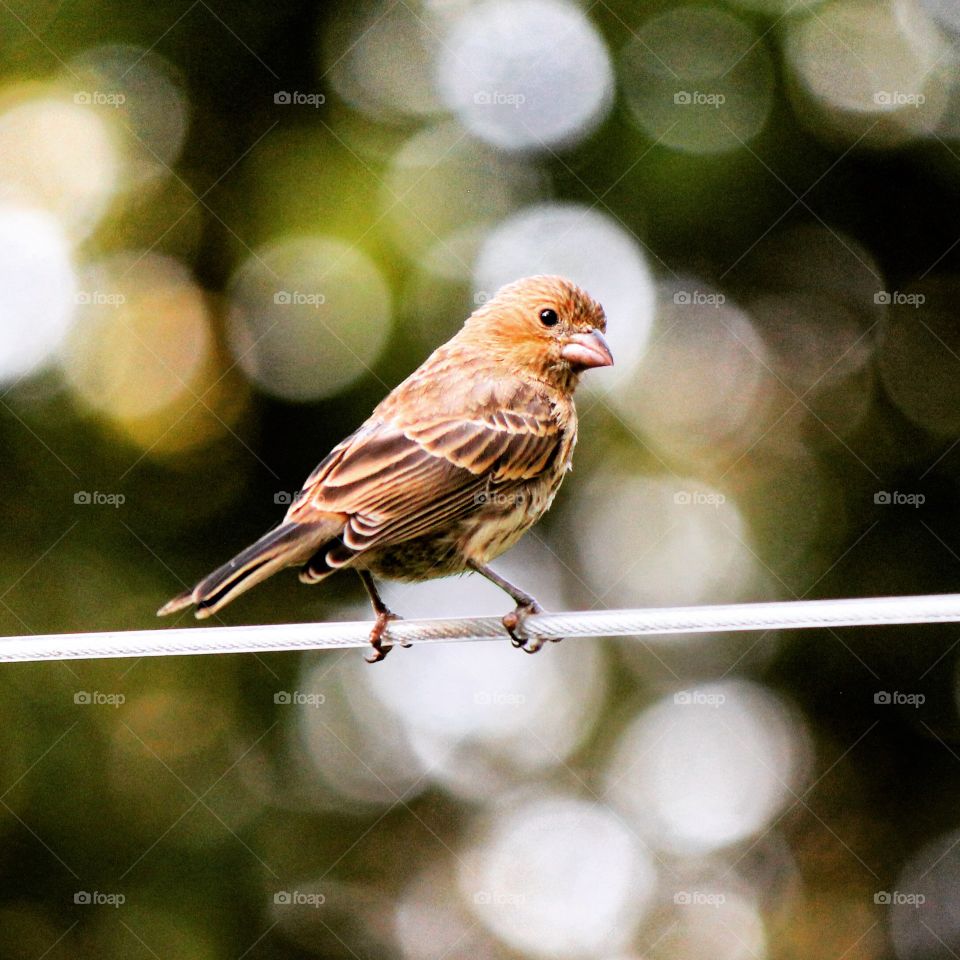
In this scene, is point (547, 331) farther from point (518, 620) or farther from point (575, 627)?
point (575, 627)

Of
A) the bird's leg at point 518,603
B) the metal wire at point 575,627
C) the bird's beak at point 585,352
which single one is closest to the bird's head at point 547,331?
the bird's beak at point 585,352

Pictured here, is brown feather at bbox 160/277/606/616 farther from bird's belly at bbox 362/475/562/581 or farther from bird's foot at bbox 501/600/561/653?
bird's foot at bbox 501/600/561/653

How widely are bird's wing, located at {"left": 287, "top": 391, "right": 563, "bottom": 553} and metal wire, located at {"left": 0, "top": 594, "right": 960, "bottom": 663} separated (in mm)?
860

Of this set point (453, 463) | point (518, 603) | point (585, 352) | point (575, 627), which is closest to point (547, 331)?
point (585, 352)

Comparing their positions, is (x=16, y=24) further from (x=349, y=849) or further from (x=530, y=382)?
(x=349, y=849)

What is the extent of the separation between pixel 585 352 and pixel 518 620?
178 cm

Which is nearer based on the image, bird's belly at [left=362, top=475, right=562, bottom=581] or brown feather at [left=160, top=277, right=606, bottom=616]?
brown feather at [left=160, top=277, right=606, bottom=616]

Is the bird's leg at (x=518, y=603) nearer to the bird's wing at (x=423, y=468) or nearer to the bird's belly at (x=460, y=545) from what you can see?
the bird's belly at (x=460, y=545)

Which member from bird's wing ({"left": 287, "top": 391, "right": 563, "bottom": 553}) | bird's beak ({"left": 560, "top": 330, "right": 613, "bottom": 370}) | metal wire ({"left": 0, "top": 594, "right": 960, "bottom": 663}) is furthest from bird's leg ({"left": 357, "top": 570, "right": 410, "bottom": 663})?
bird's beak ({"left": 560, "top": 330, "right": 613, "bottom": 370})

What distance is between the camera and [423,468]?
453cm

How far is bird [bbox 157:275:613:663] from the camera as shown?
416 cm

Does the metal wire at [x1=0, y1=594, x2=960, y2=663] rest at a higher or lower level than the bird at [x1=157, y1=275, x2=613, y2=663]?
higher

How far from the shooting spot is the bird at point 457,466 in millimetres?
4156

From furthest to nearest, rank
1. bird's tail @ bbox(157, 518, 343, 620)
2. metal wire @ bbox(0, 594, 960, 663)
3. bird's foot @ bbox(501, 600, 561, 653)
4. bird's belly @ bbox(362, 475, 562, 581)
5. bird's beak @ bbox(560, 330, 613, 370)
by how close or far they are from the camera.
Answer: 1. bird's beak @ bbox(560, 330, 613, 370)
2. bird's belly @ bbox(362, 475, 562, 581)
3. bird's tail @ bbox(157, 518, 343, 620)
4. bird's foot @ bbox(501, 600, 561, 653)
5. metal wire @ bbox(0, 594, 960, 663)
